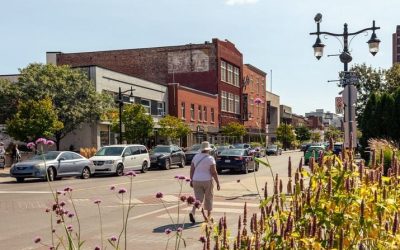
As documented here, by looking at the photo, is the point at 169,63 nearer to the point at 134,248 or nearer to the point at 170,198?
the point at 170,198

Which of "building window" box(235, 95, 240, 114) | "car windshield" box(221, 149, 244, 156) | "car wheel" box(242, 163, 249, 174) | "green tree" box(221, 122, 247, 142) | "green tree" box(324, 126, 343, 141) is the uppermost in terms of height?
"building window" box(235, 95, 240, 114)

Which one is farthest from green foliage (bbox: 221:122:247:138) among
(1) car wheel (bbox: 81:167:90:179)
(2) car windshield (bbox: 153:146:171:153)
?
(1) car wheel (bbox: 81:167:90:179)

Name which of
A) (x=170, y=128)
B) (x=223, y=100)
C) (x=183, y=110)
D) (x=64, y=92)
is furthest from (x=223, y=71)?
(x=64, y=92)

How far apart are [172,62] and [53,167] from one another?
42.7m

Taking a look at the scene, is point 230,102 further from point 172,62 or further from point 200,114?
point 172,62

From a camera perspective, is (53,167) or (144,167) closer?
(53,167)

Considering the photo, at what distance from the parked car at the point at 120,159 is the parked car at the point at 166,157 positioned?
2311 mm

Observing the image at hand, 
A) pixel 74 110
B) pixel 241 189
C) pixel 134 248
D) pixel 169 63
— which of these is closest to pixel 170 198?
pixel 241 189

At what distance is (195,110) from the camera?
61.5 meters

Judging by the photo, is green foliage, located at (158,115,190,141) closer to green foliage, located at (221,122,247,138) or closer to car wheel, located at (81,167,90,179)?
car wheel, located at (81,167,90,179)

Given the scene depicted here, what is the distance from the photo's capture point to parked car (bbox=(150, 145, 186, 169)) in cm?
3450

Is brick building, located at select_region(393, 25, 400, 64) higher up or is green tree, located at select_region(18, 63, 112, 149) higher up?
brick building, located at select_region(393, 25, 400, 64)

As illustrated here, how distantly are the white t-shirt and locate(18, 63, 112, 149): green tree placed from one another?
1023 inches

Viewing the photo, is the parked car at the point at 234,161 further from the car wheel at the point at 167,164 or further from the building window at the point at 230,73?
the building window at the point at 230,73
